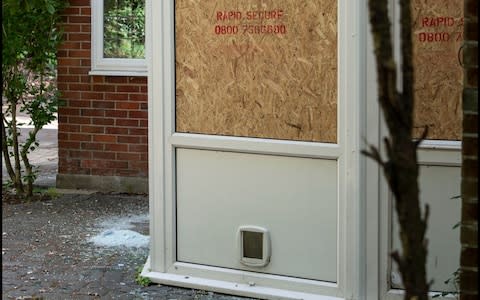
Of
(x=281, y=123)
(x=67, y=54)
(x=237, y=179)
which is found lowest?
(x=237, y=179)

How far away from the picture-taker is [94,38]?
941 cm

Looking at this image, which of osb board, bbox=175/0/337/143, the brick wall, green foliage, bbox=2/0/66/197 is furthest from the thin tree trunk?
green foliage, bbox=2/0/66/197

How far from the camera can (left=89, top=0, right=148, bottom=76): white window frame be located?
9312 millimetres

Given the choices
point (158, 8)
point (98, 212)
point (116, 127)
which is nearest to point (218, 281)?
point (158, 8)

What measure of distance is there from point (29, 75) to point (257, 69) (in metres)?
4.31

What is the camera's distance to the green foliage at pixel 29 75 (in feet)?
28.8

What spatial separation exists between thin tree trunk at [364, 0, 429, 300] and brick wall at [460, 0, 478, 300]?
2.15 ft

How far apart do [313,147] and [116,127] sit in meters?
4.41

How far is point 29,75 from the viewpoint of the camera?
9.15 meters

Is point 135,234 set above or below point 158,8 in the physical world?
below

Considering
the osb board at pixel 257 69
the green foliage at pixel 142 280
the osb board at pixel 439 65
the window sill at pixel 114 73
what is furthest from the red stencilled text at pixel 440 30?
the window sill at pixel 114 73

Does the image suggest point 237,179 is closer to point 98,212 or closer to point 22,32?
point 98,212

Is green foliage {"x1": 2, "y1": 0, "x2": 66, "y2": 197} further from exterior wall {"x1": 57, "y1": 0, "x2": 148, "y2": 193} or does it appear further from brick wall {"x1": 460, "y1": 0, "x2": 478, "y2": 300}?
brick wall {"x1": 460, "y1": 0, "x2": 478, "y2": 300}

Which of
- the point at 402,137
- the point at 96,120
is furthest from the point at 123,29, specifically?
the point at 402,137
